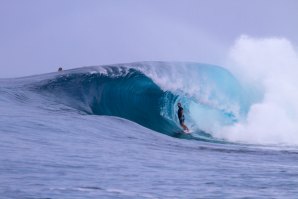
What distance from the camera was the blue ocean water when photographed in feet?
15.2

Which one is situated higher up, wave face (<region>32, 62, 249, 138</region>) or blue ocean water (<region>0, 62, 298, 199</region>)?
wave face (<region>32, 62, 249, 138</region>)

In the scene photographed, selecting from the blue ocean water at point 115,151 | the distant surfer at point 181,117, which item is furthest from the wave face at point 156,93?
the distant surfer at point 181,117

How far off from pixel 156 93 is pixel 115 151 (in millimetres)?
12543

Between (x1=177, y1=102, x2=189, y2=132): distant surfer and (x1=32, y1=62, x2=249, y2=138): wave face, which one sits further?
(x1=177, y1=102, x2=189, y2=132): distant surfer

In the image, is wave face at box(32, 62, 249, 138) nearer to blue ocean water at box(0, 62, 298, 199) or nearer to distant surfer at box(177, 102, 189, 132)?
blue ocean water at box(0, 62, 298, 199)

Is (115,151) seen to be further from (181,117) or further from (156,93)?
(156,93)

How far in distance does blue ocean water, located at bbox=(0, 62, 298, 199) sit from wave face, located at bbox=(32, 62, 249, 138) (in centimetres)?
5

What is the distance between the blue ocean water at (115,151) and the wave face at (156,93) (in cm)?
5

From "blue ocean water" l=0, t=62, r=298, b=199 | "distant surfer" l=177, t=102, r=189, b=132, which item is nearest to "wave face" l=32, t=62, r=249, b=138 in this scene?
"blue ocean water" l=0, t=62, r=298, b=199

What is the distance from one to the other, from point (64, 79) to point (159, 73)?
15.4 feet

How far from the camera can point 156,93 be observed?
1991 cm

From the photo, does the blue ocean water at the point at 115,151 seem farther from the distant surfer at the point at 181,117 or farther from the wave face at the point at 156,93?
the distant surfer at the point at 181,117

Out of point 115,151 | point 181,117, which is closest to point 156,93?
point 181,117

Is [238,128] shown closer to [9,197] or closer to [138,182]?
[138,182]
